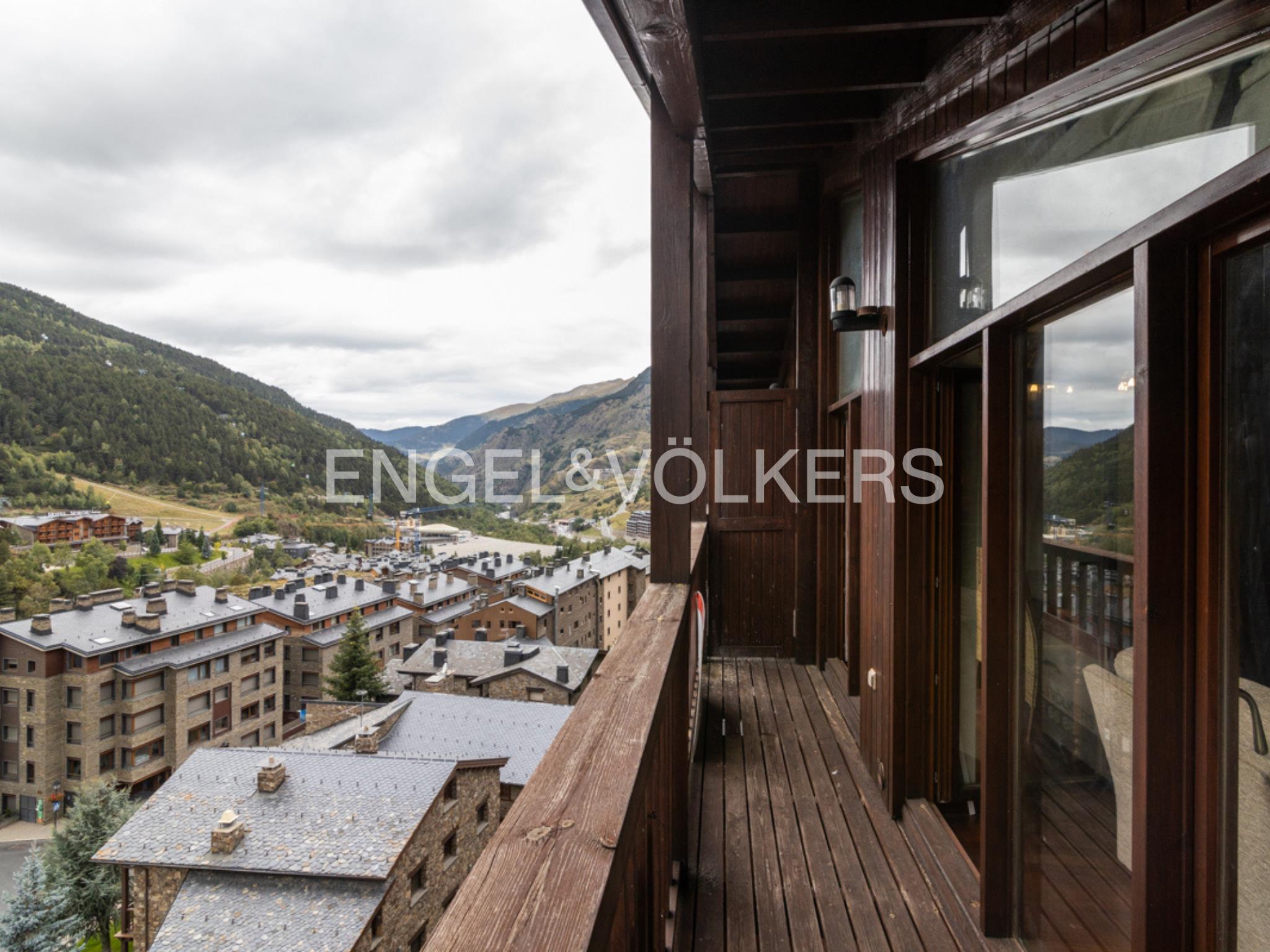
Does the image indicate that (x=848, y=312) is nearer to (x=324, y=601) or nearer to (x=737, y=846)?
(x=737, y=846)

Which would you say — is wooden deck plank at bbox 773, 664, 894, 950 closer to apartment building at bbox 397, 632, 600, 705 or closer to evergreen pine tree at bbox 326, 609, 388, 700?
apartment building at bbox 397, 632, 600, 705

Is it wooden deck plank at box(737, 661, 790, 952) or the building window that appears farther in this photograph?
the building window

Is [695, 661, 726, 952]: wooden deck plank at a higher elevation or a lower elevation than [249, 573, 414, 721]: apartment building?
higher

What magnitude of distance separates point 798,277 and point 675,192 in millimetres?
2730

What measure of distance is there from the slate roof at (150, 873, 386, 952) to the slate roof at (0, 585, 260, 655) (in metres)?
13.2

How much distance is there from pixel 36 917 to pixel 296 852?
34.9 feet

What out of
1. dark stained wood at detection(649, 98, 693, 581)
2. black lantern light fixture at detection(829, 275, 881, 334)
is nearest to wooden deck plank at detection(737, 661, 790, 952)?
dark stained wood at detection(649, 98, 693, 581)

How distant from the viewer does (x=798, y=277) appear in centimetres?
452

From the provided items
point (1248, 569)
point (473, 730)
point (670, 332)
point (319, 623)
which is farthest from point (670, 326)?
point (319, 623)

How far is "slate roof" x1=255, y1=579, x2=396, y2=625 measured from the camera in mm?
27859

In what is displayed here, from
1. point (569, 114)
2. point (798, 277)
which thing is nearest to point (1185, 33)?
point (798, 277)

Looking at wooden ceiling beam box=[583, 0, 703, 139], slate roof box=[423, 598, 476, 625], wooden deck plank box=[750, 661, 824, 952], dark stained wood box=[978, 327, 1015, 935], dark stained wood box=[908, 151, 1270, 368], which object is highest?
wooden ceiling beam box=[583, 0, 703, 139]

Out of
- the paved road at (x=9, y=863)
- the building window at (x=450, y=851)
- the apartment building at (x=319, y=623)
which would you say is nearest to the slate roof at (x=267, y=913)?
the building window at (x=450, y=851)

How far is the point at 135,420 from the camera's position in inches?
2616
